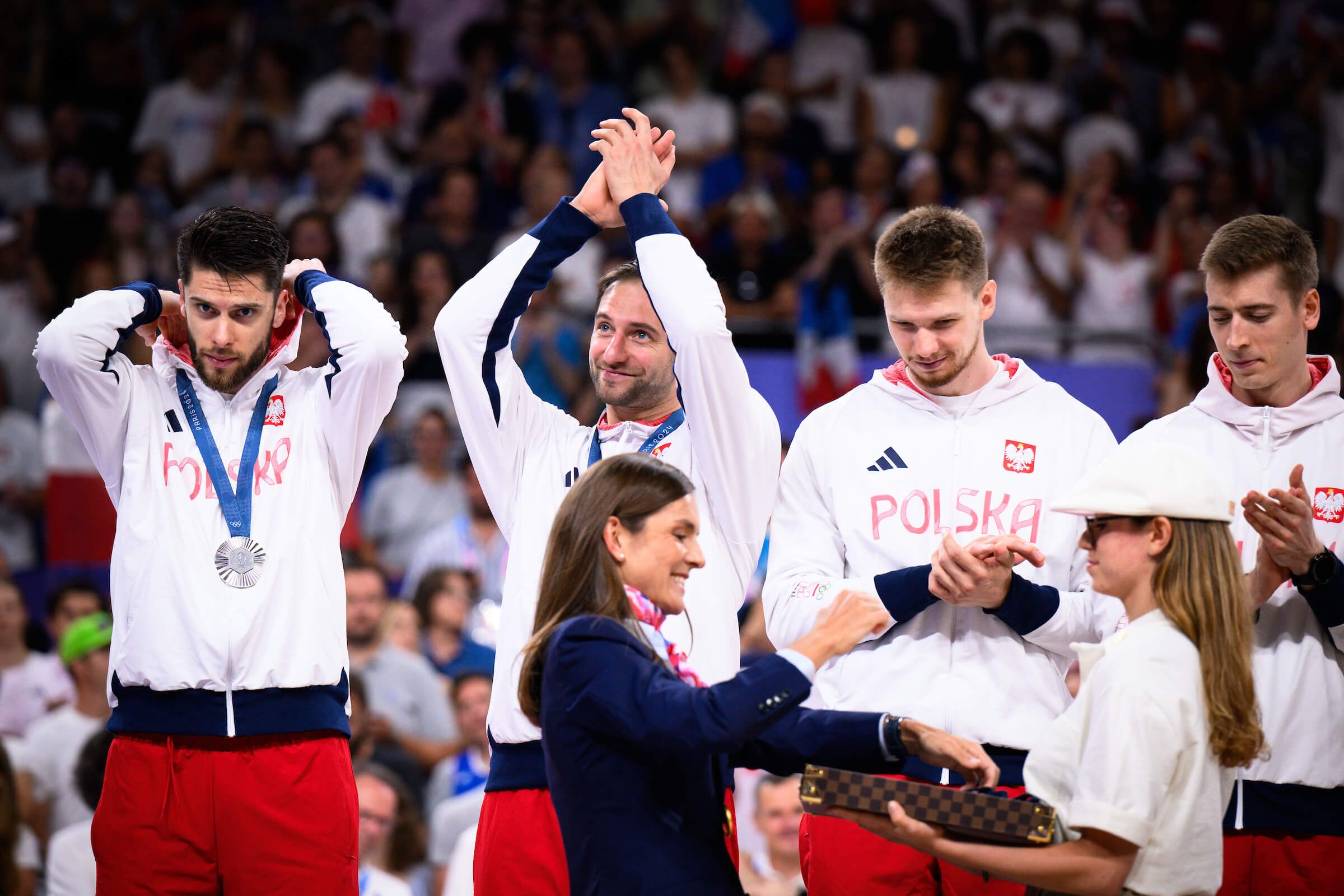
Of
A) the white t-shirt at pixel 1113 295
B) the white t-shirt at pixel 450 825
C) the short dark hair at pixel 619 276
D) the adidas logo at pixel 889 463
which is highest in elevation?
the white t-shirt at pixel 1113 295

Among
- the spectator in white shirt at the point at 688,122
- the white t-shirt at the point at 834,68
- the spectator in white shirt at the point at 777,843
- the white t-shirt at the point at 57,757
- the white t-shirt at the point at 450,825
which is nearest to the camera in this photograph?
the spectator in white shirt at the point at 777,843

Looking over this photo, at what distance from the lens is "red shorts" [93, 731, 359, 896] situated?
13.2ft

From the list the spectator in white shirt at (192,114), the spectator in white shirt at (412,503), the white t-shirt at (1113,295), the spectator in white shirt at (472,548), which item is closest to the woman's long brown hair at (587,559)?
the spectator in white shirt at (472,548)

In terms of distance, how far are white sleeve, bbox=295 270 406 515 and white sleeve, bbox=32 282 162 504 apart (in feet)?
1.76

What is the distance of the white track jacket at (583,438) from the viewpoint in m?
3.98

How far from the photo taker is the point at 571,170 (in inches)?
437

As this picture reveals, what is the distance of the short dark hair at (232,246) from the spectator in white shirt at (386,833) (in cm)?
305

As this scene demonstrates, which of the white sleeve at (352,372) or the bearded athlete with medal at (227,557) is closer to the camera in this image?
the bearded athlete with medal at (227,557)

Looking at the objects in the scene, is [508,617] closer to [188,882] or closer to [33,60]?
[188,882]

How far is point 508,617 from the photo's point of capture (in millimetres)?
4082

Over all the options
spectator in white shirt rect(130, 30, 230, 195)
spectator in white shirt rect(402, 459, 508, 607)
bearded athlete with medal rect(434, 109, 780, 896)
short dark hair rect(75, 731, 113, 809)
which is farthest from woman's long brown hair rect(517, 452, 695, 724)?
spectator in white shirt rect(130, 30, 230, 195)

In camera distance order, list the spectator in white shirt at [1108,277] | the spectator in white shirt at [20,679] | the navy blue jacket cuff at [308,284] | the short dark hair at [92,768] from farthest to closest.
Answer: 1. the spectator in white shirt at [1108,277]
2. the spectator in white shirt at [20,679]
3. the short dark hair at [92,768]
4. the navy blue jacket cuff at [308,284]

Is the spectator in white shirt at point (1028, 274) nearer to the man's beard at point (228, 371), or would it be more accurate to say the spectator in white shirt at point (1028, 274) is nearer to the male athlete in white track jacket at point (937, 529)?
the male athlete in white track jacket at point (937, 529)

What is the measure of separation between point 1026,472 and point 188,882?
2531 mm
